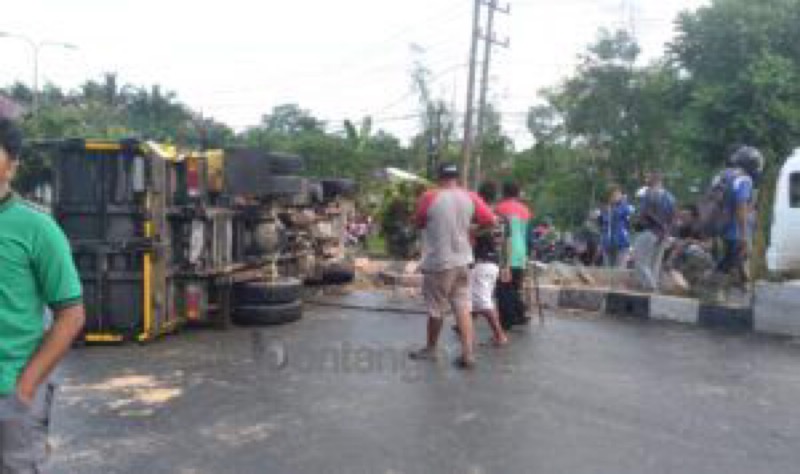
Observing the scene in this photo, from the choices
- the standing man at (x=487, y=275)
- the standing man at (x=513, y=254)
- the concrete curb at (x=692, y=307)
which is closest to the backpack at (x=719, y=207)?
the concrete curb at (x=692, y=307)

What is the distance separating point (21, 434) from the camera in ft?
8.86

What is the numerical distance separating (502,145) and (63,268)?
29.4 meters

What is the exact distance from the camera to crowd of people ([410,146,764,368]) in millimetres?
7160

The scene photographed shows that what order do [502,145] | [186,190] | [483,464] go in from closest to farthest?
[483,464] < [186,190] < [502,145]

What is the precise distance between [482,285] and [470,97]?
44.4 feet

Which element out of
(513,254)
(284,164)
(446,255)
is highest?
(284,164)

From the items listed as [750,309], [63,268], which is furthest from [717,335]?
[63,268]

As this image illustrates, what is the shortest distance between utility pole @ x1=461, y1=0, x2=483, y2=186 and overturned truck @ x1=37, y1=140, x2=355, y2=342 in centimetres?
1094

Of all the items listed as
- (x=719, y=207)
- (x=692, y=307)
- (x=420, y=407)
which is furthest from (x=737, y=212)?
(x=420, y=407)

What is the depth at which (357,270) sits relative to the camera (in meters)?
13.7

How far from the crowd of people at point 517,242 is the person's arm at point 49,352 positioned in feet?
15.0

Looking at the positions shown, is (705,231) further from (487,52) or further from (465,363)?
(487,52)

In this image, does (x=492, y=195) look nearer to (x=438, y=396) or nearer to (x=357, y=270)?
(x=438, y=396)

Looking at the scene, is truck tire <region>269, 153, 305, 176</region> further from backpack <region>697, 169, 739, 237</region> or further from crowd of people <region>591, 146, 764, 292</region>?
backpack <region>697, 169, 739, 237</region>
